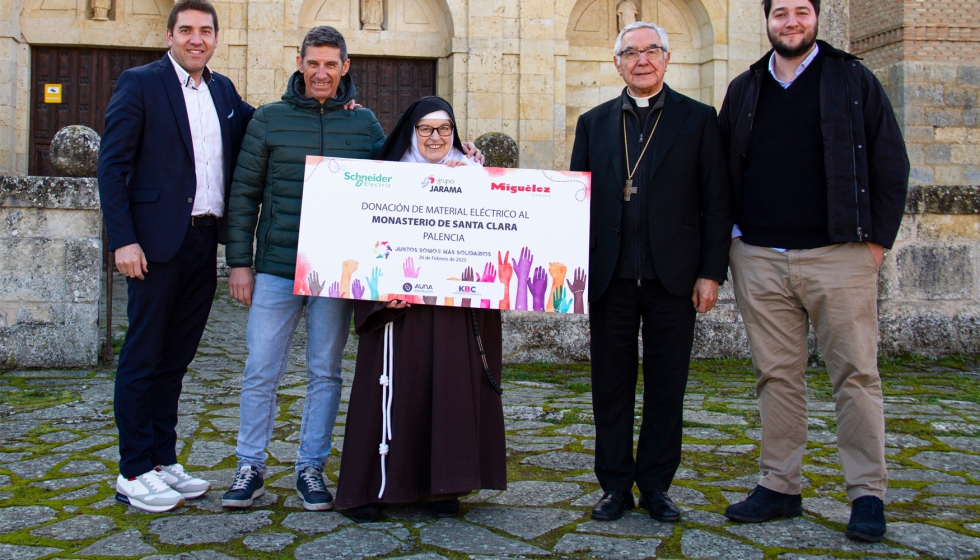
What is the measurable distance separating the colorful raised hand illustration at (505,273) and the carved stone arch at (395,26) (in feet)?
33.9

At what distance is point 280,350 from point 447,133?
4.10ft

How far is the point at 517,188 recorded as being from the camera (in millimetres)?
3967

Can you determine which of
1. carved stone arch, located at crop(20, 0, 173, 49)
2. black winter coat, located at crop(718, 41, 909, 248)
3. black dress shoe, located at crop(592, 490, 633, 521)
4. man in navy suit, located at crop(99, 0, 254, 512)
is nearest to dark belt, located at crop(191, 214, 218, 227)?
man in navy suit, located at crop(99, 0, 254, 512)

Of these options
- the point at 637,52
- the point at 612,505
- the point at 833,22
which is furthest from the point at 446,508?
the point at 833,22

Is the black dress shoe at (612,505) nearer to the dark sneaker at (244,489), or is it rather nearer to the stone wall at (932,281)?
the dark sneaker at (244,489)

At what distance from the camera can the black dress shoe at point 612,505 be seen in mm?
3865

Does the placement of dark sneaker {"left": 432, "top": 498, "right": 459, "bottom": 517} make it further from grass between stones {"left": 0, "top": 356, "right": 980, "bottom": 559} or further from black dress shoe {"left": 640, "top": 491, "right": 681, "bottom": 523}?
black dress shoe {"left": 640, "top": 491, "right": 681, "bottom": 523}

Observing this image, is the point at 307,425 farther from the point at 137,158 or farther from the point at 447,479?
the point at 137,158

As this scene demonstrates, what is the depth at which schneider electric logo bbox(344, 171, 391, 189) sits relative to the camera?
3965 mm

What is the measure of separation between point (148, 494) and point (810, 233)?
3053 millimetres

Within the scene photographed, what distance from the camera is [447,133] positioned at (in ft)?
13.1

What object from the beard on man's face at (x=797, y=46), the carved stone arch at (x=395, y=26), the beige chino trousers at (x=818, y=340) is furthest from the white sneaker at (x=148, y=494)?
the carved stone arch at (x=395, y=26)

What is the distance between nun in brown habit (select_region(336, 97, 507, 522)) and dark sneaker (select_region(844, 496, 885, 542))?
145 cm

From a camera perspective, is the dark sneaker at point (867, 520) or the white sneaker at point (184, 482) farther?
the white sneaker at point (184, 482)
